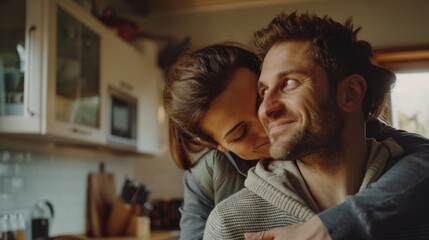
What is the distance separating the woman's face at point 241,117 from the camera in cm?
130

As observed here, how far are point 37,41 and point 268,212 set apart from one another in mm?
1392

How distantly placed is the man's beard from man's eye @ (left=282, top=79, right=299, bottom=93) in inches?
2.7

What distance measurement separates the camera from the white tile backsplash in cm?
226

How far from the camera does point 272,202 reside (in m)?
1.04

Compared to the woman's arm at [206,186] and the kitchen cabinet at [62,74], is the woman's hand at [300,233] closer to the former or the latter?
the woman's arm at [206,186]

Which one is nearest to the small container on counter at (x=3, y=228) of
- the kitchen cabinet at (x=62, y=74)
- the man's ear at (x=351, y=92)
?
the kitchen cabinet at (x=62, y=74)

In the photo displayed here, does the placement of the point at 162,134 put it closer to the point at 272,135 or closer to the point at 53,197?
the point at 53,197

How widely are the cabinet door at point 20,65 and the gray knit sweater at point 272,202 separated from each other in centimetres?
119

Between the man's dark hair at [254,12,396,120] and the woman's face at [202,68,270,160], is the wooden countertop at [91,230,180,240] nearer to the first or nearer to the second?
the woman's face at [202,68,270,160]

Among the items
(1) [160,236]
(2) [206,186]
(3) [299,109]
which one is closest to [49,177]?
(1) [160,236]

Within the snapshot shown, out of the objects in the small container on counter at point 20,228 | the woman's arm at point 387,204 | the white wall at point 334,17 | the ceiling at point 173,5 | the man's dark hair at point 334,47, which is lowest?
the small container on counter at point 20,228

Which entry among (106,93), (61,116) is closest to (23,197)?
(61,116)

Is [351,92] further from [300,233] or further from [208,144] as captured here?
[208,144]

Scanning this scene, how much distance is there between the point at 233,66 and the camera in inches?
52.3
